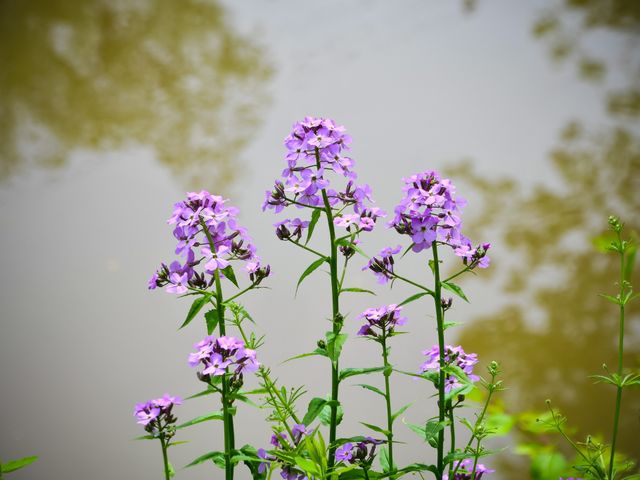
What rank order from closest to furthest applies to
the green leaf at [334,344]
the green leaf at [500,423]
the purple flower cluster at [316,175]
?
1. the green leaf at [334,344]
2. the purple flower cluster at [316,175]
3. the green leaf at [500,423]

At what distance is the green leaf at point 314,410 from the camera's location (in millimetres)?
918

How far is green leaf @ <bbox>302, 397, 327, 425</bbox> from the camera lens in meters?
0.92

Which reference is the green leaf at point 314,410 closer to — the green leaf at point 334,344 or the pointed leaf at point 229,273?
the green leaf at point 334,344

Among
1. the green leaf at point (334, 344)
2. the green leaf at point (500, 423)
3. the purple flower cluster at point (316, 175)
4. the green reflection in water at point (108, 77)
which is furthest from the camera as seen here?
the green reflection in water at point (108, 77)

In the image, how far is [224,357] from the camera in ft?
3.08

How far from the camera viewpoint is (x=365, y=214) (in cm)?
104

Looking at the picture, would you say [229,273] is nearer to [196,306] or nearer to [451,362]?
[196,306]

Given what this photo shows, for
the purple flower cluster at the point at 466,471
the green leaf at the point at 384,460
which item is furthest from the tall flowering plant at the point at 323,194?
the purple flower cluster at the point at 466,471

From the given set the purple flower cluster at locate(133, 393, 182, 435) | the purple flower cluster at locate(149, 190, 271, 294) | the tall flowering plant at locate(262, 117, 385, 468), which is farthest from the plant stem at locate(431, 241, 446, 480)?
the purple flower cluster at locate(133, 393, 182, 435)

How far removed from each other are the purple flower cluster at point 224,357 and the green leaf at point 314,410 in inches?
4.2

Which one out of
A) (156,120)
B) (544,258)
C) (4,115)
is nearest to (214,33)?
(156,120)

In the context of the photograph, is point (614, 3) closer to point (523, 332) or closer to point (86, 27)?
point (523, 332)

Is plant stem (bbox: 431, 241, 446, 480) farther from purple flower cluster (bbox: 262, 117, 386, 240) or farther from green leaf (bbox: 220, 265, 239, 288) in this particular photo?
green leaf (bbox: 220, 265, 239, 288)

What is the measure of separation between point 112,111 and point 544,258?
2018 millimetres
